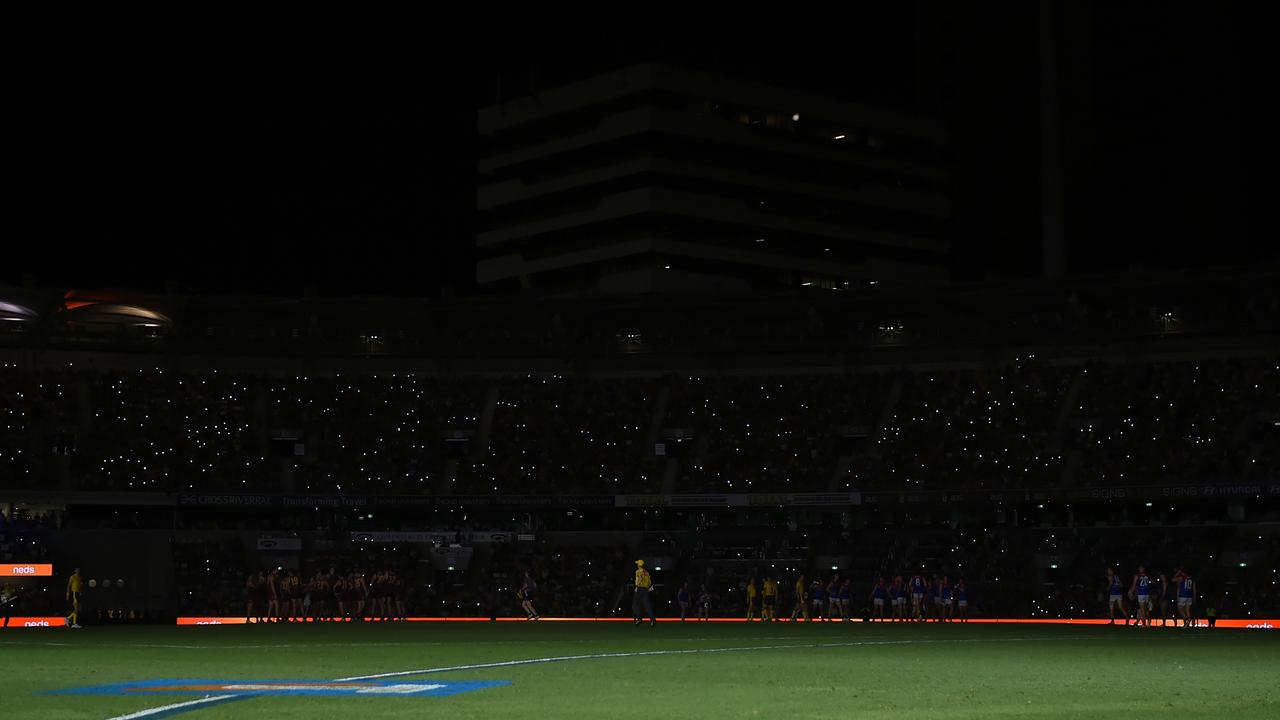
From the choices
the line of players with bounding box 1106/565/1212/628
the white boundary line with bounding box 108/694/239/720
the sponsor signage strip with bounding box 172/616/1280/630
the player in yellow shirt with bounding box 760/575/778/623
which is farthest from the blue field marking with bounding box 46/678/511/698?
the player in yellow shirt with bounding box 760/575/778/623

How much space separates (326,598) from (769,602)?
54.5 feet

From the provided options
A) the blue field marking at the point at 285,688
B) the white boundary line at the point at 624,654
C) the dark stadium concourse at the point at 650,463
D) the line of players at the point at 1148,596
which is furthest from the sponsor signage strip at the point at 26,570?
the line of players at the point at 1148,596

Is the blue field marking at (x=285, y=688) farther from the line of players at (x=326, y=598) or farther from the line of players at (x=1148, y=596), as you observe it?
the line of players at (x=326, y=598)

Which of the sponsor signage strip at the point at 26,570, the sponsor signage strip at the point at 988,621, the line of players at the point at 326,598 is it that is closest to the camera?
the sponsor signage strip at the point at 988,621

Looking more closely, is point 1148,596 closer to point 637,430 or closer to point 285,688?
point 637,430

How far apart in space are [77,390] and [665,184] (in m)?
66.3

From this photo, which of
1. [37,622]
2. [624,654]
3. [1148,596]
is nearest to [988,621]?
[1148,596]

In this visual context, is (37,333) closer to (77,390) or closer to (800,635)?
(77,390)

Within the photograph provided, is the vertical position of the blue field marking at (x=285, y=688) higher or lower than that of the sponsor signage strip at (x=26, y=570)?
lower

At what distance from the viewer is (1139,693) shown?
2081 centimetres

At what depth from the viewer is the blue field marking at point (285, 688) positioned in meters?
20.8

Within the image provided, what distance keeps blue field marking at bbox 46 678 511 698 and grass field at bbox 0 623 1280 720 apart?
0.40 m

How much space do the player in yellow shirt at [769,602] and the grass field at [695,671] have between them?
8726mm

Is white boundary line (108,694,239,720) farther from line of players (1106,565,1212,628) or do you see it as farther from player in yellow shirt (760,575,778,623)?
player in yellow shirt (760,575,778,623)
